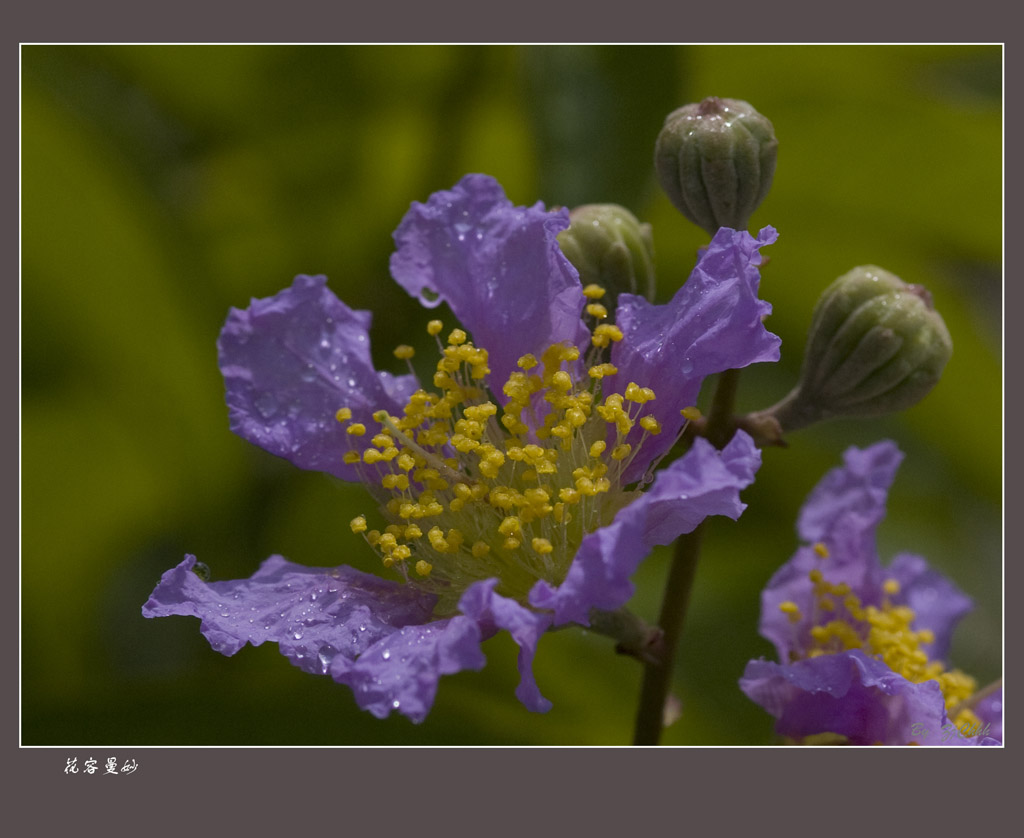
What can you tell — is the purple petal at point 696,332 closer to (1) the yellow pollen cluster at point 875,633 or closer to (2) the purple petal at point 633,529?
(2) the purple petal at point 633,529

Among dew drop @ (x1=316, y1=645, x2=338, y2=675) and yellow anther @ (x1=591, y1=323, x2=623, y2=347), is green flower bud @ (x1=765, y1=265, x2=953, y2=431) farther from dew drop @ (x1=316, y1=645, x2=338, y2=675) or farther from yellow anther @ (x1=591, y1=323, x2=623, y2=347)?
dew drop @ (x1=316, y1=645, x2=338, y2=675)

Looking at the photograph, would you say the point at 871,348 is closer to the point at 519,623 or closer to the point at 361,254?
the point at 519,623

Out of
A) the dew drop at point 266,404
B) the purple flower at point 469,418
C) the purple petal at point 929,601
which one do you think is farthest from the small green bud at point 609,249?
the purple petal at point 929,601

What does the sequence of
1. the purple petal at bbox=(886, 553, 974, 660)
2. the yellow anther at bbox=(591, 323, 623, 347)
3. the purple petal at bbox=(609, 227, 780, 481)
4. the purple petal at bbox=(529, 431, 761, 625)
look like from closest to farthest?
the purple petal at bbox=(529, 431, 761, 625) < the purple petal at bbox=(609, 227, 780, 481) < the yellow anther at bbox=(591, 323, 623, 347) < the purple petal at bbox=(886, 553, 974, 660)

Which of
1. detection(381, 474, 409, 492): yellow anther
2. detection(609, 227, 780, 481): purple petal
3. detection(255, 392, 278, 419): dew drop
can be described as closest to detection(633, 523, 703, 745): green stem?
detection(609, 227, 780, 481): purple petal

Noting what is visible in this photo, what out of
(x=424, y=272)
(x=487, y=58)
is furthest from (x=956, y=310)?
(x=424, y=272)

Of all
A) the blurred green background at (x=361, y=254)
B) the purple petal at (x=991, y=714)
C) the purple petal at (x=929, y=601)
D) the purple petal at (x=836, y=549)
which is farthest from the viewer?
the blurred green background at (x=361, y=254)
